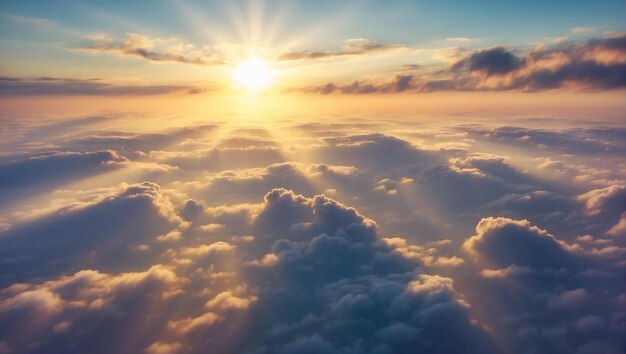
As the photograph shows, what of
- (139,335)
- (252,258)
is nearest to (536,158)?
(252,258)

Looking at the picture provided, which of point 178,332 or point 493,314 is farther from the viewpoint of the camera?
point 493,314

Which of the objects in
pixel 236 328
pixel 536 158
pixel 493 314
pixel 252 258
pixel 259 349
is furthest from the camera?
pixel 536 158

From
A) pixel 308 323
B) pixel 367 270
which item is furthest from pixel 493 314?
pixel 308 323

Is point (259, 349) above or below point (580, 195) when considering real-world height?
above

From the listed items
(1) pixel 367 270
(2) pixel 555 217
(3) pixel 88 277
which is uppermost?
(3) pixel 88 277

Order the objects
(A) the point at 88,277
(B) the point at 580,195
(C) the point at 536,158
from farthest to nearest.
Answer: (C) the point at 536,158 < (B) the point at 580,195 < (A) the point at 88,277

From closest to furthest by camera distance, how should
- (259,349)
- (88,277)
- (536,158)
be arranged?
(259,349)
(88,277)
(536,158)

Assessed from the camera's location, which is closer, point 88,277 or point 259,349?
point 259,349

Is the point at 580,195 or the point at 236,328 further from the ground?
the point at 236,328

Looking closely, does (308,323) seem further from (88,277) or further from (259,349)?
(88,277)

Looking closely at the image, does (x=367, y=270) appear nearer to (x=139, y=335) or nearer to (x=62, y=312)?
(x=139, y=335)
